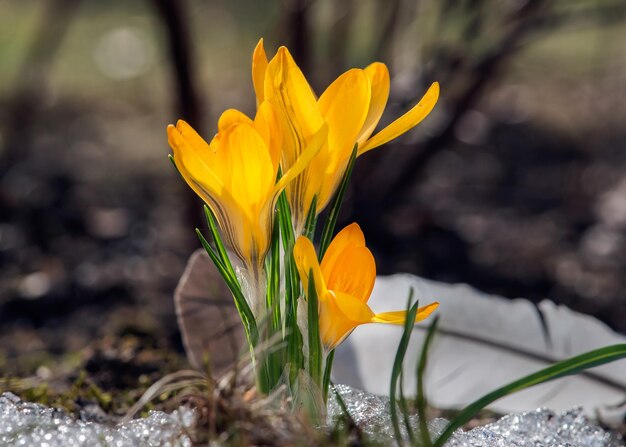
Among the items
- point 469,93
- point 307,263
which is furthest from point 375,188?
point 307,263

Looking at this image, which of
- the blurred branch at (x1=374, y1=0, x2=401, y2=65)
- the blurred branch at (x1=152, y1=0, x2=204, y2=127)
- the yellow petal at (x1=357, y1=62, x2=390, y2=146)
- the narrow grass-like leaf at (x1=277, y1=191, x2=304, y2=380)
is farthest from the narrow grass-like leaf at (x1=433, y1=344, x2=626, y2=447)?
the blurred branch at (x1=374, y1=0, x2=401, y2=65)

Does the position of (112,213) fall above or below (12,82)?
below

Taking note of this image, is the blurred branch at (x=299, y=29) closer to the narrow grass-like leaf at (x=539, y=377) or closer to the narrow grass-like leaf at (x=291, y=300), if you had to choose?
the narrow grass-like leaf at (x=291, y=300)

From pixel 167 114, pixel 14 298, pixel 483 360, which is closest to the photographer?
pixel 483 360

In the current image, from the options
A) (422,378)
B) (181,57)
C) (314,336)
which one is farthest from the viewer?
(181,57)

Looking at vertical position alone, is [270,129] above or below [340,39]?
below

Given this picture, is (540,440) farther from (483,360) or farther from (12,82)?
(12,82)

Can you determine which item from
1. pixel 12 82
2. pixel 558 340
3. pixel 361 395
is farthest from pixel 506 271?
pixel 12 82

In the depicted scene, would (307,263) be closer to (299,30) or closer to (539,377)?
(539,377)

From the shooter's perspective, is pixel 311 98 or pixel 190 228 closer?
pixel 311 98
